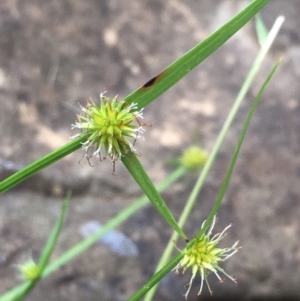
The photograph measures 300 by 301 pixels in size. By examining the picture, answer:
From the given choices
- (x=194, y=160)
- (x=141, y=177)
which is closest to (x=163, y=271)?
(x=141, y=177)

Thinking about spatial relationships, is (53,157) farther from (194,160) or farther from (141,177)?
(194,160)

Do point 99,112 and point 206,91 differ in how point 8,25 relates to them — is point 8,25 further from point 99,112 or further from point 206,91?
point 99,112

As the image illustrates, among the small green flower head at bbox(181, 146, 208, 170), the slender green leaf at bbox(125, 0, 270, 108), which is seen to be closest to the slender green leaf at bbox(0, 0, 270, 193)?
the slender green leaf at bbox(125, 0, 270, 108)

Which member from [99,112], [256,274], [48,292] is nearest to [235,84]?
[256,274]

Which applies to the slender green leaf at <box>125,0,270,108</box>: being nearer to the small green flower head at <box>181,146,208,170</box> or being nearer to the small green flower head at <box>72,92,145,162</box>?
the small green flower head at <box>72,92,145,162</box>

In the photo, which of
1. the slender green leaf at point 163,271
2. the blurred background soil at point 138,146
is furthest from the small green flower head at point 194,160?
the slender green leaf at point 163,271

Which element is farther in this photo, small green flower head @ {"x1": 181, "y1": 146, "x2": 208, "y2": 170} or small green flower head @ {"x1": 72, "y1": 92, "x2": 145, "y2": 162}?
small green flower head @ {"x1": 181, "y1": 146, "x2": 208, "y2": 170}

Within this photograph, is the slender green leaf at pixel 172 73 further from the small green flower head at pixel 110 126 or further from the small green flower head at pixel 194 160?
the small green flower head at pixel 194 160

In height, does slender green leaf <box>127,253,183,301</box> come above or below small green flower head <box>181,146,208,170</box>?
below
